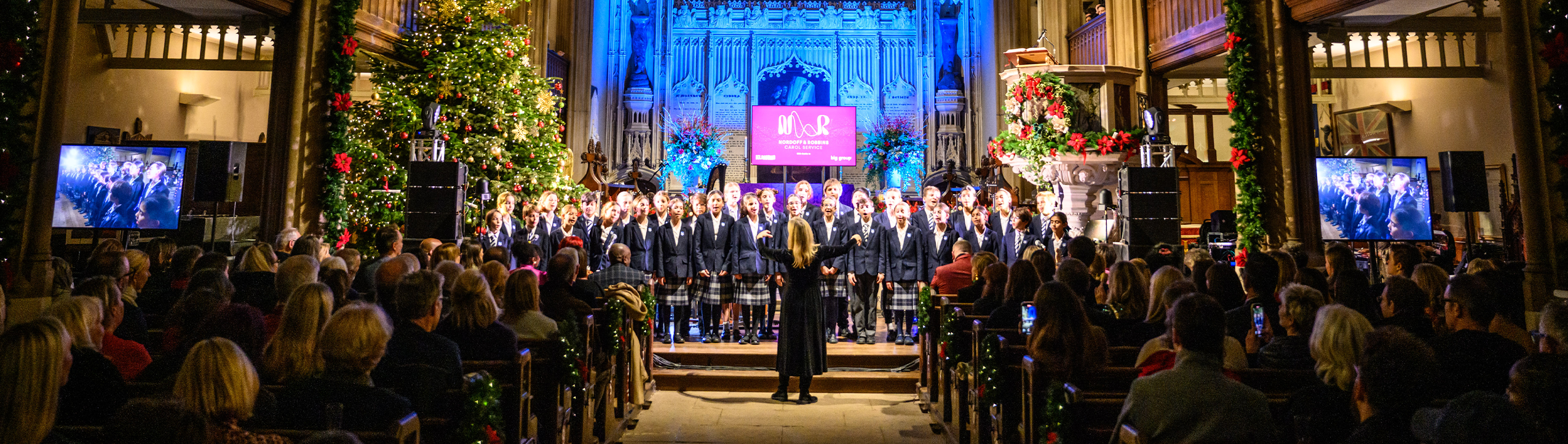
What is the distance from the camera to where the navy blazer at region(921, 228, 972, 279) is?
6.85 metres

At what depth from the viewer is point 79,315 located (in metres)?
2.36

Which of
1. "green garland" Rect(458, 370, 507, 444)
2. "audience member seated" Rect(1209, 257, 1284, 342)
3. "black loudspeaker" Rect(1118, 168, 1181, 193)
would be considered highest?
"black loudspeaker" Rect(1118, 168, 1181, 193)

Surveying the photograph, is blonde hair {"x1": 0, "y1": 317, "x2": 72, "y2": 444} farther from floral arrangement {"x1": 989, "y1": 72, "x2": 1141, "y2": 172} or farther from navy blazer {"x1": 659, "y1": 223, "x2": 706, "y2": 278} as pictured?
floral arrangement {"x1": 989, "y1": 72, "x2": 1141, "y2": 172}

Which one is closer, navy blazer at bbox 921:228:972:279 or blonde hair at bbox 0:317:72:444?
blonde hair at bbox 0:317:72:444

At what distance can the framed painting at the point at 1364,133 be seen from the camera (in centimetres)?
1159

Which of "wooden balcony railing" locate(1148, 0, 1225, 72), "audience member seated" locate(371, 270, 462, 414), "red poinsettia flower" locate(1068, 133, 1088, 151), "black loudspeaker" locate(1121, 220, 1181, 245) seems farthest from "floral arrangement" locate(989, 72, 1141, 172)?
"audience member seated" locate(371, 270, 462, 414)

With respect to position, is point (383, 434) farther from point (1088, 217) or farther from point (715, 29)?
point (715, 29)

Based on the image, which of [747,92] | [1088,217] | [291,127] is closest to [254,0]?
[291,127]

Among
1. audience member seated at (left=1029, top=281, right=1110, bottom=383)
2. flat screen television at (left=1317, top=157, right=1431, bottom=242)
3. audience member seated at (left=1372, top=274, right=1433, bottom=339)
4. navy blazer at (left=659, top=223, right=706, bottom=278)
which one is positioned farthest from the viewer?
navy blazer at (left=659, top=223, right=706, bottom=278)

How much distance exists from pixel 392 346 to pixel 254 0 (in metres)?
5.52

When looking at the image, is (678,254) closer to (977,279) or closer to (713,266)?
(713,266)

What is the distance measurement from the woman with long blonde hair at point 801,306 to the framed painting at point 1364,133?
32.2 ft

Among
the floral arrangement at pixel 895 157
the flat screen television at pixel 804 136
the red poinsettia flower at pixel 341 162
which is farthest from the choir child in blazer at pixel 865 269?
the floral arrangement at pixel 895 157

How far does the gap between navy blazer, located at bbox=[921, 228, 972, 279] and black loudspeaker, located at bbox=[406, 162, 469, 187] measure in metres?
3.96
